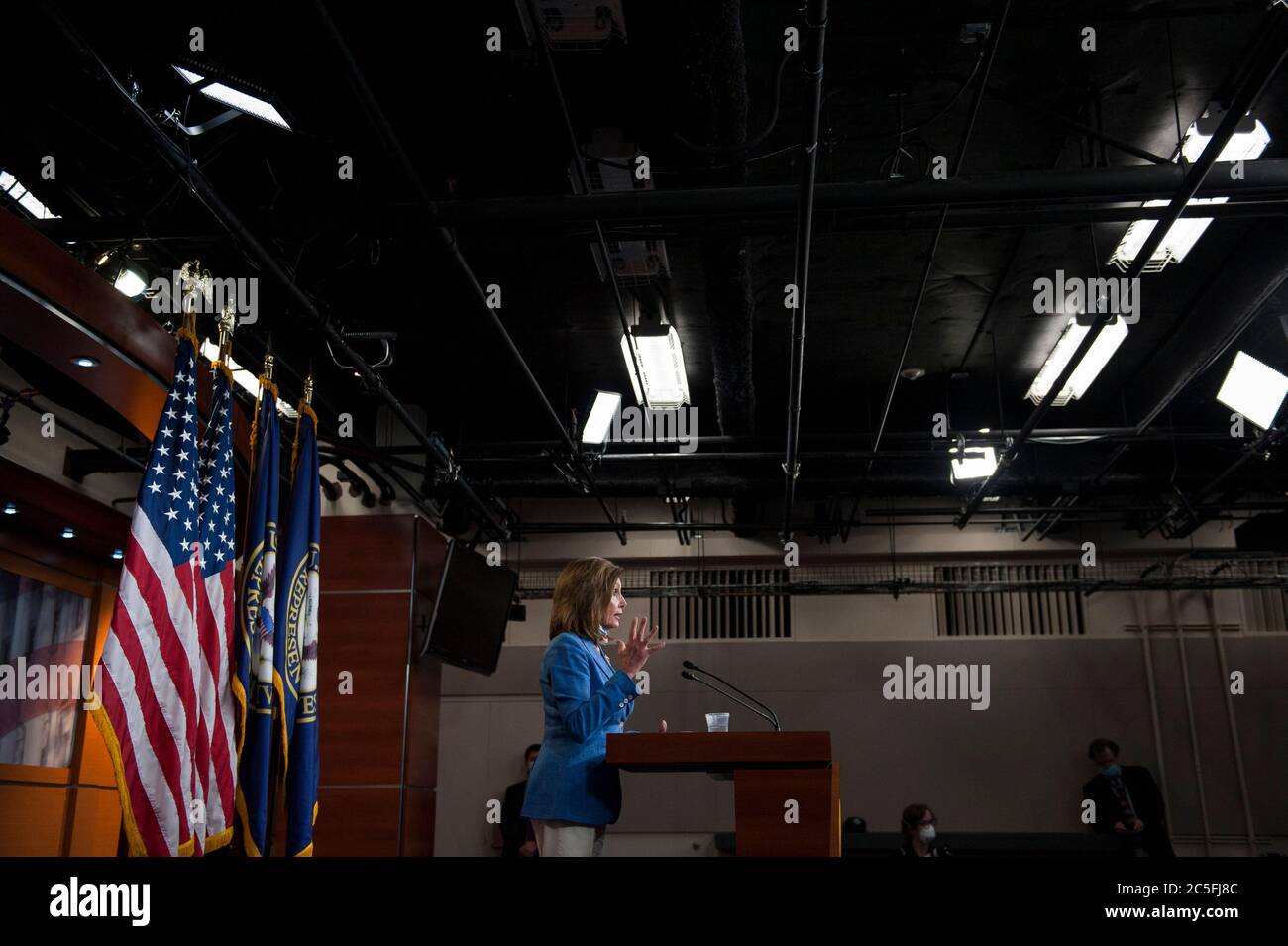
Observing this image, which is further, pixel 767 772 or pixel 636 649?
pixel 636 649

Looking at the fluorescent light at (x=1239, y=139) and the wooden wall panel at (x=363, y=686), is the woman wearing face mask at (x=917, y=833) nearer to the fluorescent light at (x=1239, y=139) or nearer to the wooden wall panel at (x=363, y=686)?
the wooden wall panel at (x=363, y=686)

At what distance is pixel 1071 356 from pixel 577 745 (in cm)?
437

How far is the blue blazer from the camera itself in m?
2.53

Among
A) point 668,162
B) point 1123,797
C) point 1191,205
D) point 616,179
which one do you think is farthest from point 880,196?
point 1123,797

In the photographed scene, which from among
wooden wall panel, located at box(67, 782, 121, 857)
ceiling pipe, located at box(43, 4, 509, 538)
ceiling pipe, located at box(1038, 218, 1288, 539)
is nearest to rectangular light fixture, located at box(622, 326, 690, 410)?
ceiling pipe, located at box(43, 4, 509, 538)

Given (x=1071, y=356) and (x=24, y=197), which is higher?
(x=24, y=197)

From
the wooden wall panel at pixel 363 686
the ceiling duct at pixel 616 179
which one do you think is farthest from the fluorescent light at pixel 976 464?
the wooden wall panel at pixel 363 686

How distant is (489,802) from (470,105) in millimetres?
6354

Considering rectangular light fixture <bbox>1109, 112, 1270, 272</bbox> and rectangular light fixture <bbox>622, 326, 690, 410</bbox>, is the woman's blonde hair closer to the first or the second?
rectangular light fixture <bbox>1109, 112, 1270, 272</bbox>

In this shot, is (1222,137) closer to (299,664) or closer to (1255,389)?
(1255,389)

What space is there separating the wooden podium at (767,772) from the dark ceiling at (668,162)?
242 cm

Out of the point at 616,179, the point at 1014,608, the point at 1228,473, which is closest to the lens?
the point at 616,179

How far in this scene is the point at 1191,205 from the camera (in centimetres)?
455
